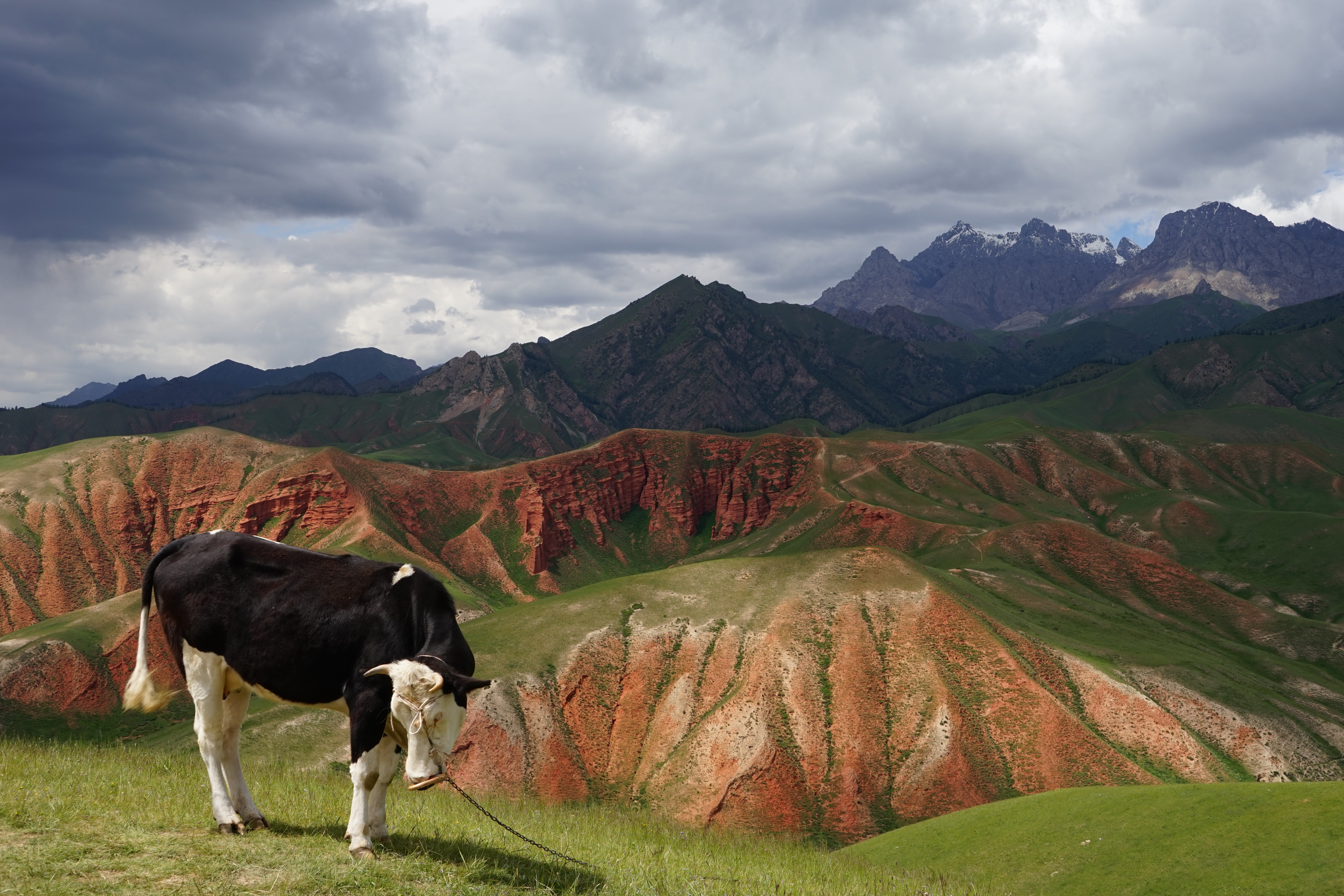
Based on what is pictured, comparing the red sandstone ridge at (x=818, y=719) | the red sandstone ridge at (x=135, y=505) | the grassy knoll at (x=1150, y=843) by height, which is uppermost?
the red sandstone ridge at (x=135, y=505)

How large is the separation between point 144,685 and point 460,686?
7.20m

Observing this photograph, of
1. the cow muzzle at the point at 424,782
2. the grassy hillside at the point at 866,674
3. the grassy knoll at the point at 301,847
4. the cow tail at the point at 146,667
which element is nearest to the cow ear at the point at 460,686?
the cow muzzle at the point at 424,782

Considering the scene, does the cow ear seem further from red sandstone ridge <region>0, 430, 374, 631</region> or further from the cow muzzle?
red sandstone ridge <region>0, 430, 374, 631</region>

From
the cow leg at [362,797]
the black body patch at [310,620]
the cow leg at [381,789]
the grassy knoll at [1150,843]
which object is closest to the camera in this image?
the cow leg at [362,797]

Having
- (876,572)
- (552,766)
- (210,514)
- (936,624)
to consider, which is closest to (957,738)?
(936,624)

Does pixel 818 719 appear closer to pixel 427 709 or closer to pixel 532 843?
pixel 532 843

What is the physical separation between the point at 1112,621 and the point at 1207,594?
35593 millimetres

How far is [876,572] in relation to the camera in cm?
9312

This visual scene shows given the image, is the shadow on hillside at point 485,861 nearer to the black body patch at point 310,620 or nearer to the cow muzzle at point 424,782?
the cow muzzle at point 424,782

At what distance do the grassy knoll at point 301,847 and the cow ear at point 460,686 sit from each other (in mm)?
2391

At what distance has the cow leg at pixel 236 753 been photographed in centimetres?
1381

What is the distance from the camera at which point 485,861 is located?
12766mm

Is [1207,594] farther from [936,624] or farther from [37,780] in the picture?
[37,780]

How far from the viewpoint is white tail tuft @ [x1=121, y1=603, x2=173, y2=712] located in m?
14.9
